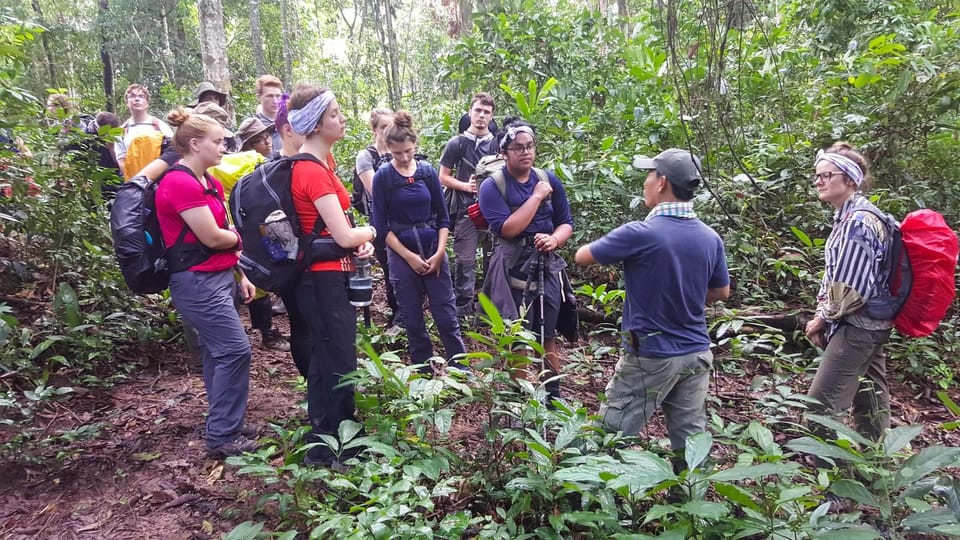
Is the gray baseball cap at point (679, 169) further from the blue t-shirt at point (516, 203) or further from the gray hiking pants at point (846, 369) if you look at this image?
the gray hiking pants at point (846, 369)

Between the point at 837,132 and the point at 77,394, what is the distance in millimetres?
7077

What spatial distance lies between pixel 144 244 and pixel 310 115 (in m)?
1.26

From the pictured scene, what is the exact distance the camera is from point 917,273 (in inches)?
124

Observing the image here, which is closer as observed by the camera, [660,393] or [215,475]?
[660,393]

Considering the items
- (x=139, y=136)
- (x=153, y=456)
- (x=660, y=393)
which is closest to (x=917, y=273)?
(x=660, y=393)

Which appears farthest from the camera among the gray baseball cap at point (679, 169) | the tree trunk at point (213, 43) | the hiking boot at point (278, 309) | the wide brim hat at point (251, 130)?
the tree trunk at point (213, 43)

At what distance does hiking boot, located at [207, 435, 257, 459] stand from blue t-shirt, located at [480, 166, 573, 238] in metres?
2.03

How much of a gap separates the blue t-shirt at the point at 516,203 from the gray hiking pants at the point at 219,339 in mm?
1694

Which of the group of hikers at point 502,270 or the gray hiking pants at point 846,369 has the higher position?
the group of hikers at point 502,270

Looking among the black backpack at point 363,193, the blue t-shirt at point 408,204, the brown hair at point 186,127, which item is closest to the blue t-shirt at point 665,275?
the blue t-shirt at point 408,204

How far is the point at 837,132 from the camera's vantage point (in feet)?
18.8

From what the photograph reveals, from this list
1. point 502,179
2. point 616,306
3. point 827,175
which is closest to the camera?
point 827,175

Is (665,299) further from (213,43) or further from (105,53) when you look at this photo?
(105,53)

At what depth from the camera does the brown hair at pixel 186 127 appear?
3250 millimetres
